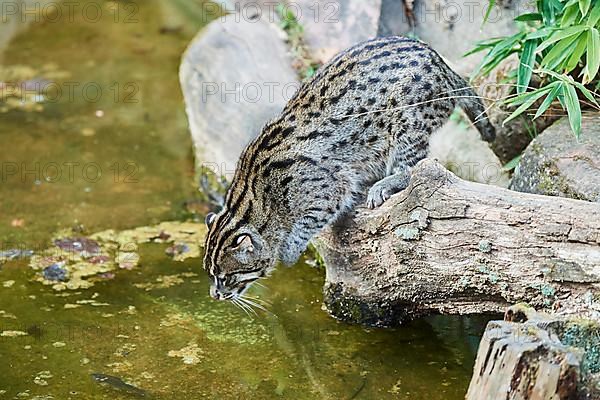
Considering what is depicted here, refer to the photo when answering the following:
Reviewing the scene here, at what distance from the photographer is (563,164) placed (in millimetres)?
5609

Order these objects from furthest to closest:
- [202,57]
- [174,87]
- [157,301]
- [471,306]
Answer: [174,87] < [202,57] < [157,301] < [471,306]

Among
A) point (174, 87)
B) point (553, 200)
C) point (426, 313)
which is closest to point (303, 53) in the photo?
point (174, 87)

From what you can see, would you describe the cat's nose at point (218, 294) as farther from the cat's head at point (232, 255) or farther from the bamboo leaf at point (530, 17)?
the bamboo leaf at point (530, 17)

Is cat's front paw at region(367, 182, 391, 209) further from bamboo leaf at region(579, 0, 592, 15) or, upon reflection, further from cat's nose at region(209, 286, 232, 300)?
bamboo leaf at region(579, 0, 592, 15)

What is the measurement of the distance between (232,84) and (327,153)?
220 cm

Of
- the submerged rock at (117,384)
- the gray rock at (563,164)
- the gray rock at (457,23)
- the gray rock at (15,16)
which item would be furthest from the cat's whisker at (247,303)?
the gray rock at (15,16)

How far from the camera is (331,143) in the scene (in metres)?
5.87

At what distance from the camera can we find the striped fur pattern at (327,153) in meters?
5.82

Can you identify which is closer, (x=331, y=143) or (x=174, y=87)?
(x=331, y=143)

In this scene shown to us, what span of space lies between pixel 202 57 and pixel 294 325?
286cm

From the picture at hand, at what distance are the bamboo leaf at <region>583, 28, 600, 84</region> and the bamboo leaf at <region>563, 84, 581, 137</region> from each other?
0.10 m

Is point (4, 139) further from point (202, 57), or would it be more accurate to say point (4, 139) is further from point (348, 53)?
point (348, 53)

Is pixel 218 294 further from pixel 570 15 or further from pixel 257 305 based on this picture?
pixel 570 15

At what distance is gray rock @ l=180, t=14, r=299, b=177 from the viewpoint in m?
7.56
